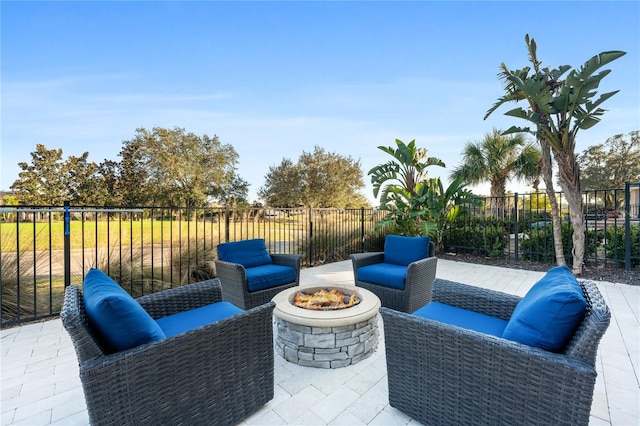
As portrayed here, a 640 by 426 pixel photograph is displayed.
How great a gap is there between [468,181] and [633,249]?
241 inches

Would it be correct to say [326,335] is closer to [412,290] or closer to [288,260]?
[412,290]

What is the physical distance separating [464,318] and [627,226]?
5.29m

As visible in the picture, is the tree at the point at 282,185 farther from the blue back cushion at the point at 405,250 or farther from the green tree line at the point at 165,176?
the blue back cushion at the point at 405,250

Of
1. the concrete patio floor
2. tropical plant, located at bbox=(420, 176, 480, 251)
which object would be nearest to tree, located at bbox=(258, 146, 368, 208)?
tropical plant, located at bbox=(420, 176, 480, 251)

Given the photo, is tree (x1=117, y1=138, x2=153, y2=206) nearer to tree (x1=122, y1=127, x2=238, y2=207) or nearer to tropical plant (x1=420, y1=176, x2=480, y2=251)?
tree (x1=122, y1=127, x2=238, y2=207)

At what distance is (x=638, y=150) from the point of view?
18.6 metres

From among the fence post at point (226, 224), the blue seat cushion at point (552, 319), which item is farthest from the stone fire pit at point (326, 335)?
the fence post at point (226, 224)

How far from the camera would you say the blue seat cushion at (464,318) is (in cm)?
185

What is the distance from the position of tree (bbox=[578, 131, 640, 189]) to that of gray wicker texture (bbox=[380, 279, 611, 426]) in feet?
75.9

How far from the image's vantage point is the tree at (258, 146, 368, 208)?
2098 centimetres

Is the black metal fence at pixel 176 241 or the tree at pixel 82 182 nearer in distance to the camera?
the black metal fence at pixel 176 241

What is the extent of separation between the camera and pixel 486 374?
1.34 meters

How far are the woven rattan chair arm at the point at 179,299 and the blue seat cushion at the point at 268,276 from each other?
97cm

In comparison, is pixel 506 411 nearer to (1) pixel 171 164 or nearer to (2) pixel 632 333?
(2) pixel 632 333
